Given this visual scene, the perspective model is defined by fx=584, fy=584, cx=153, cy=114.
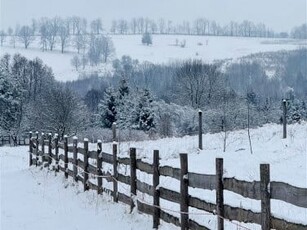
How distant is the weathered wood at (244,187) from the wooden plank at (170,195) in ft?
5.62

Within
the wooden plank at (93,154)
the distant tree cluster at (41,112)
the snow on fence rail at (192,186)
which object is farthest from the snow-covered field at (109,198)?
the distant tree cluster at (41,112)

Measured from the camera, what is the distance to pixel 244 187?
23.7 feet

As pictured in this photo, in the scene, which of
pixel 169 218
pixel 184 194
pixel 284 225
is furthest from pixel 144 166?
pixel 284 225

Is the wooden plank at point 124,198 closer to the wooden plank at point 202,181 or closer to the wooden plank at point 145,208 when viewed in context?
the wooden plank at point 145,208

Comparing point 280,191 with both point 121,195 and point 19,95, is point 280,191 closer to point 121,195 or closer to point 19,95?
point 121,195

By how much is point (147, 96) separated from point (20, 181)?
4381cm

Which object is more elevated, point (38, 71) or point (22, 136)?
point (38, 71)

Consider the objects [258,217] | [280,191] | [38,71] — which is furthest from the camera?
[38,71]

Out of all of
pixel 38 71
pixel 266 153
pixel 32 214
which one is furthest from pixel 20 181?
pixel 38 71

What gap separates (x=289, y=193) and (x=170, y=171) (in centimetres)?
364

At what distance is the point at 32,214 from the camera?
12750mm

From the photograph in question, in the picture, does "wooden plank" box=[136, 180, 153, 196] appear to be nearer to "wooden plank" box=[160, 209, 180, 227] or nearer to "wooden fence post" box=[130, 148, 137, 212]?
"wooden fence post" box=[130, 148, 137, 212]

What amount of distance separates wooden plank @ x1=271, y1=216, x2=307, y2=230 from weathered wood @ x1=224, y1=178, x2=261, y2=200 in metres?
0.41

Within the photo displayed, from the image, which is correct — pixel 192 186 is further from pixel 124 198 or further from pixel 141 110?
pixel 141 110
